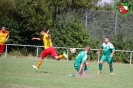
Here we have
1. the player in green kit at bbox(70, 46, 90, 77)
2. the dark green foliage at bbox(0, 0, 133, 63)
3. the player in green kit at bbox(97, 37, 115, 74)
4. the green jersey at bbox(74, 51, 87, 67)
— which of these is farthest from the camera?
the dark green foliage at bbox(0, 0, 133, 63)

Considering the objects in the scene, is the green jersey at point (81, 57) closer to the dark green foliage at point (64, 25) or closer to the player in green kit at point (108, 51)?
the player in green kit at point (108, 51)

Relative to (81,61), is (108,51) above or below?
above

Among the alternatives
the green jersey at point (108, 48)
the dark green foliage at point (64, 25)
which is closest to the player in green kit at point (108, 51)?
the green jersey at point (108, 48)

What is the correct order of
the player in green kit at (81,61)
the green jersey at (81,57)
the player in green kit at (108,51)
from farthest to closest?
the player in green kit at (108,51)
the green jersey at (81,57)
the player in green kit at (81,61)

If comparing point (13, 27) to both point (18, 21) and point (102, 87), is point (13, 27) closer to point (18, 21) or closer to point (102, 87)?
point (18, 21)

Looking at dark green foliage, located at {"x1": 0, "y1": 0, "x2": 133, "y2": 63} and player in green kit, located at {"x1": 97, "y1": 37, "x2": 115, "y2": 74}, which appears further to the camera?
dark green foliage, located at {"x1": 0, "y1": 0, "x2": 133, "y2": 63}

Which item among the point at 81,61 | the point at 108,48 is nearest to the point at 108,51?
the point at 108,48

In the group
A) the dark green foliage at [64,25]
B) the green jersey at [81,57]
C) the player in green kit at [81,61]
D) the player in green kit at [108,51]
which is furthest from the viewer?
the dark green foliage at [64,25]

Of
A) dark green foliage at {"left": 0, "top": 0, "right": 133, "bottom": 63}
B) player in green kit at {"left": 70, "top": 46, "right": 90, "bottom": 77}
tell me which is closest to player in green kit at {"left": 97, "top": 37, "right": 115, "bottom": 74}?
player in green kit at {"left": 70, "top": 46, "right": 90, "bottom": 77}

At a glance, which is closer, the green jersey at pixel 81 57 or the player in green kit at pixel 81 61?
the player in green kit at pixel 81 61

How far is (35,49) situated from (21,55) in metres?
1.36

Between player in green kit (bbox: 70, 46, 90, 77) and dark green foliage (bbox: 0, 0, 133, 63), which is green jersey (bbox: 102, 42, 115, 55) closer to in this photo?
player in green kit (bbox: 70, 46, 90, 77)

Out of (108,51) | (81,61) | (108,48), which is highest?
(108,48)

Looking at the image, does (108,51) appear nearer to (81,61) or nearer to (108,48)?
(108,48)
